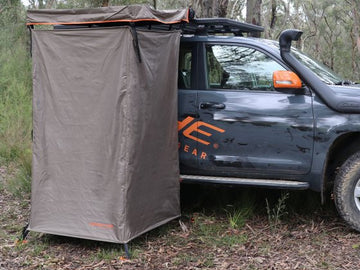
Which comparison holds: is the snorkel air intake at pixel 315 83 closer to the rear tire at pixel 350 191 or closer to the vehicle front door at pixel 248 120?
the vehicle front door at pixel 248 120

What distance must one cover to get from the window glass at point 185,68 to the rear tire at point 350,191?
1866 mm

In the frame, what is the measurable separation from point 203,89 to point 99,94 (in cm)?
126

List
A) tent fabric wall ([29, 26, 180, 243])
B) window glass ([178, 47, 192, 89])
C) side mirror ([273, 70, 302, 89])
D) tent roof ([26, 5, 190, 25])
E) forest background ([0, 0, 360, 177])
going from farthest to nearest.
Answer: forest background ([0, 0, 360, 177]) < window glass ([178, 47, 192, 89]) < side mirror ([273, 70, 302, 89]) < tent fabric wall ([29, 26, 180, 243]) < tent roof ([26, 5, 190, 25])

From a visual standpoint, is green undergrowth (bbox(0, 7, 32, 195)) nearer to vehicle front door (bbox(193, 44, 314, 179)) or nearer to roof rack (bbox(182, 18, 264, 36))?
vehicle front door (bbox(193, 44, 314, 179))

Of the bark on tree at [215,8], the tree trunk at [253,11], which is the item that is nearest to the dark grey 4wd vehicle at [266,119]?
the bark on tree at [215,8]

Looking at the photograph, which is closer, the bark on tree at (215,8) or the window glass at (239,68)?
the window glass at (239,68)

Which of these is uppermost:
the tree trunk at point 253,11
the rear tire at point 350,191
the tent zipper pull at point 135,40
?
the tree trunk at point 253,11

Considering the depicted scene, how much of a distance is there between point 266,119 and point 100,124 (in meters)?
1.69

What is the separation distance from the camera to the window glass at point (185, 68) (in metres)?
5.45

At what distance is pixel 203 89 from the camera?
531cm

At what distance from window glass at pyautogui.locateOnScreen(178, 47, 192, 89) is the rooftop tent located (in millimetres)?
464

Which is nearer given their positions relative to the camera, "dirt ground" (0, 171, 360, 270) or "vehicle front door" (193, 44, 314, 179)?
"dirt ground" (0, 171, 360, 270)

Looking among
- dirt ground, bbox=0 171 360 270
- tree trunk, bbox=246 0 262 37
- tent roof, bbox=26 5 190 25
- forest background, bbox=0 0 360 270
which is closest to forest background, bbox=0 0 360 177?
tree trunk, bbox=246 0 262 37

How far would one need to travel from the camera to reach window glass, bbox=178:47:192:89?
5445 millimetres
